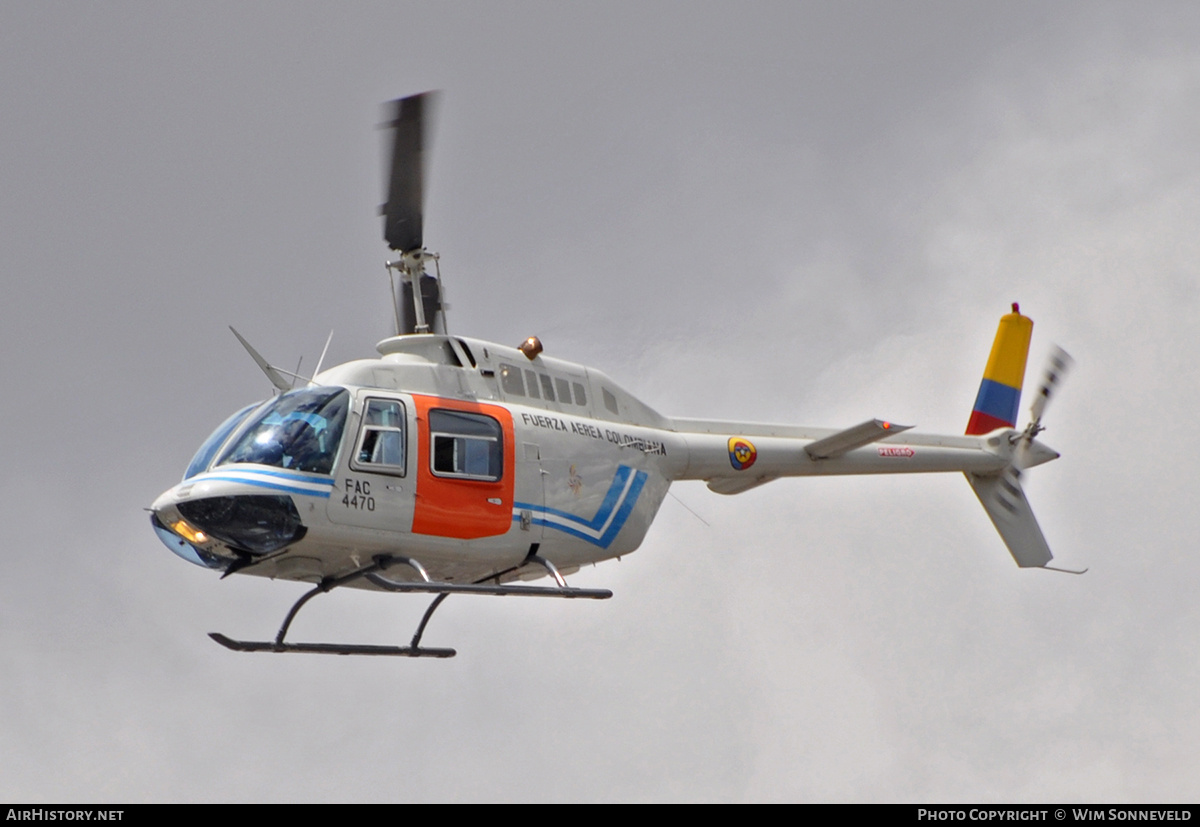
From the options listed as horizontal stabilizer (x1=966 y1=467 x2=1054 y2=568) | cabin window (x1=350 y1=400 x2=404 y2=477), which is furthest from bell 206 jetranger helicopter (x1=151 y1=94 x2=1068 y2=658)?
horizontal stabilizer (x1=966 y1=467 x2=1054 y2=568)

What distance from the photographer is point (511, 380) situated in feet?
50.0

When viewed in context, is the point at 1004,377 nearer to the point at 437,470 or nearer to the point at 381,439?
the point at 437,470

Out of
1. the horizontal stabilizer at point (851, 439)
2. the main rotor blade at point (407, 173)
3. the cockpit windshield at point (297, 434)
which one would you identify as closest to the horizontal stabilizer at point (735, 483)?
the horizontal stabilizer at point (851, 439)

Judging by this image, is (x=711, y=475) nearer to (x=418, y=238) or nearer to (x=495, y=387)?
(x=495, y=387)

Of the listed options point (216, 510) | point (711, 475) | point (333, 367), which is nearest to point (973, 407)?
point (711, 475)

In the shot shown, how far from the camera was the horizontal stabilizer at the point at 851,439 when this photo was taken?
16.6m

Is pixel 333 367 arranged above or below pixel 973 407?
above

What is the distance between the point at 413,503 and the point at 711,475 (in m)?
4.22

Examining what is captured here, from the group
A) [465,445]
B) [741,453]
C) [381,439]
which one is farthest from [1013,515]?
[381,439]

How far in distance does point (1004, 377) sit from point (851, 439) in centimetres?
440

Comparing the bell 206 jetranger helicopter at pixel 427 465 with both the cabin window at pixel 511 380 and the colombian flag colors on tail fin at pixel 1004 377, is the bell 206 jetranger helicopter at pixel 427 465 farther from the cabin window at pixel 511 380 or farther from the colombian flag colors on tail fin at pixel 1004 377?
the colombian flag colors on tail fin at pixel 1004 377

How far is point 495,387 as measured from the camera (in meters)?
15.1

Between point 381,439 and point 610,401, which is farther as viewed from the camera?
point 610,401

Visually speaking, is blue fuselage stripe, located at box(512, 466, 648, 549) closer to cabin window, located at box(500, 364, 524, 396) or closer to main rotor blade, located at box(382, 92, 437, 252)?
cabin window, located at box(500, 364, 524, 396)
